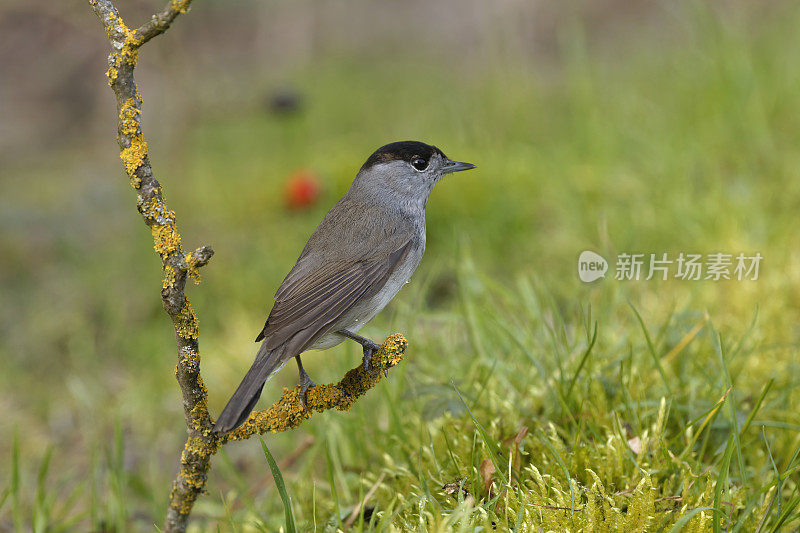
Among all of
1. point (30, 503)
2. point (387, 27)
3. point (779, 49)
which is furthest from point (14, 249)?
point (387, 27)

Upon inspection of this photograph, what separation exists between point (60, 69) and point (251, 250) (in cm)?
715

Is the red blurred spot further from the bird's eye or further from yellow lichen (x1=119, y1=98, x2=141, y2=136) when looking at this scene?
yellow lichen (x1=119, y1=98, x2=141, y2=136)

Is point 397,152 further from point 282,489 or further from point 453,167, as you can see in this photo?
point 282,489

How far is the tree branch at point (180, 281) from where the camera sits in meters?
1.76

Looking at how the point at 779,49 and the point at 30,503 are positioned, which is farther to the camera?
the point at 779,49

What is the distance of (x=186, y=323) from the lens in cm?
192

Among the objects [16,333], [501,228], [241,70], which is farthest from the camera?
[241,70]

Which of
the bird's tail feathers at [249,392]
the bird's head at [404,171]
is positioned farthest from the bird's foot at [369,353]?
the bird's head at [404,171]

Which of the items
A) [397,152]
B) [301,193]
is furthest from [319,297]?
[301,193]

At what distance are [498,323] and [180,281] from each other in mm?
1688

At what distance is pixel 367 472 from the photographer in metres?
2.96

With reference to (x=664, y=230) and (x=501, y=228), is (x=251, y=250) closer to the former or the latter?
(x=501, y=228)

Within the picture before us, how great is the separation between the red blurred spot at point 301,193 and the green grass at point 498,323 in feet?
0.79

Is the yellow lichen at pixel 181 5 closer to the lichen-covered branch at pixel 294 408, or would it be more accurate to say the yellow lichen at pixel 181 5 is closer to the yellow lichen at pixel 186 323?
the yellow lichen at pixel 186 323
